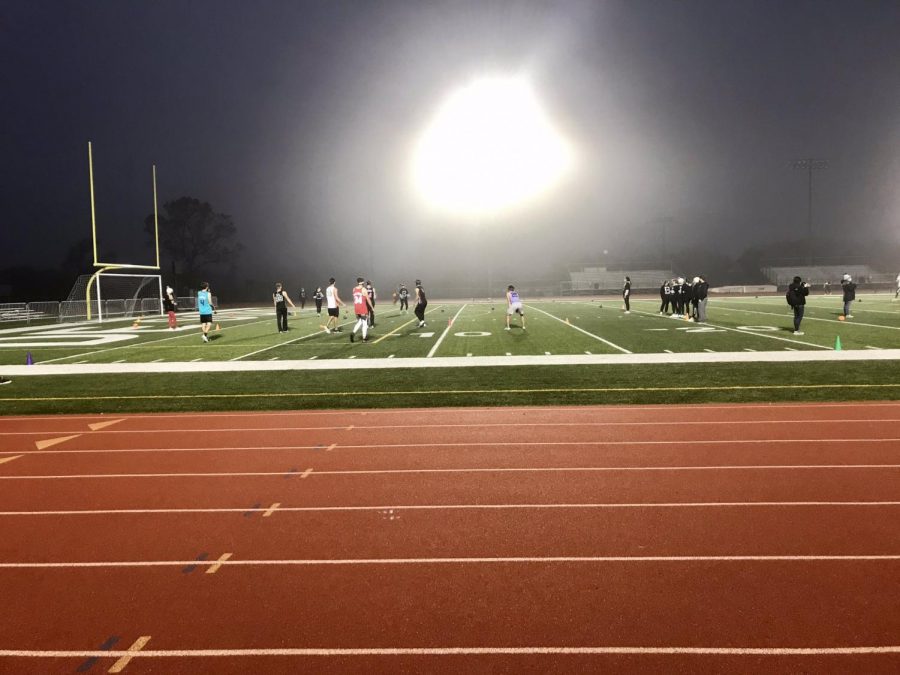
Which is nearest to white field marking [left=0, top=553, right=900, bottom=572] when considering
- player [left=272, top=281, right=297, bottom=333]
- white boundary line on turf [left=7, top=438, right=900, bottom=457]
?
white boundary line on turf [left=7, top=438, right=900, bottom=457]

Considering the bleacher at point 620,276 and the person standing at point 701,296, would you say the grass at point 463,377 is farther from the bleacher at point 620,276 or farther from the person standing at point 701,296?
the bleacher at point 620,276

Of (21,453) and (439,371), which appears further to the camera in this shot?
(439,371)

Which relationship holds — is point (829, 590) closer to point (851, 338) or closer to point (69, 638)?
point (69, 638)

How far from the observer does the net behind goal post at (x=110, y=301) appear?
3712 cm

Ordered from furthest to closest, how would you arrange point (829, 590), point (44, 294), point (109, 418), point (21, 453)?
point (44, 294), point (109, 418), point (21, 453), point (829, 590)

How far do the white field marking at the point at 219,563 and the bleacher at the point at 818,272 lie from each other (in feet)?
294

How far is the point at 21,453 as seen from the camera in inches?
327

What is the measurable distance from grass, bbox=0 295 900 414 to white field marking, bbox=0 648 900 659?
24.1 feet

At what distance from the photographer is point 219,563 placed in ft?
15.8

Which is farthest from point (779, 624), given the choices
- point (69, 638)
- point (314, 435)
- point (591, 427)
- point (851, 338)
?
point (851, 338)

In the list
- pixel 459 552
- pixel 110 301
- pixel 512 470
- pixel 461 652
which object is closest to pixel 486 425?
pixel 512 470

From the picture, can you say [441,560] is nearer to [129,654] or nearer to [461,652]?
[461,652]

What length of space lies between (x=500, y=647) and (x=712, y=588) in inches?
64.4

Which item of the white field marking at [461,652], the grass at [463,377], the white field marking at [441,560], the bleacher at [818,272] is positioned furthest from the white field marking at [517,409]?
the bleacher at [818,272]
